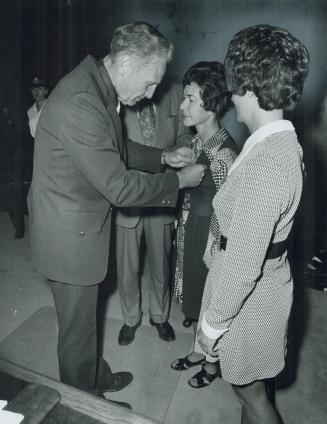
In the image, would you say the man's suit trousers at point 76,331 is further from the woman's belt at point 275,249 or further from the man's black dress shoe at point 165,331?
the woman's belt at point 275,249

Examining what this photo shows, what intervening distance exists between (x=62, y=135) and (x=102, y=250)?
0.64 m

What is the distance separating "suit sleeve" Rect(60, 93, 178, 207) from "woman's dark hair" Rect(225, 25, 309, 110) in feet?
2.17

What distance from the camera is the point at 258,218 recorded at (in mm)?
1187

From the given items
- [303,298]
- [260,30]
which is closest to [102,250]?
[260,30]

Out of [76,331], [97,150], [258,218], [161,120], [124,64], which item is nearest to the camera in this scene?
[258,218]

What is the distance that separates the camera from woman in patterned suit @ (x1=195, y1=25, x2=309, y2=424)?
1197mm

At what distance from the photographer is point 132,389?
7.92 feet

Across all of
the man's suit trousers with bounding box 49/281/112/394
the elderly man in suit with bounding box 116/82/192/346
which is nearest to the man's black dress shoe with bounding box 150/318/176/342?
the elderly man in suit with bounding box 116/82/192/346

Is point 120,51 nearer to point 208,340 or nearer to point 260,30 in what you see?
point 260,30

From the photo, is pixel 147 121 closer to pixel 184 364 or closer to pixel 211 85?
pixel 211 85

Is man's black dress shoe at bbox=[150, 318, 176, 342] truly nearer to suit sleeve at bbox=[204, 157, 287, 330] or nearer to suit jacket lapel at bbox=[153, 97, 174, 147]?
suit jacket lapel at bbox=[153, 97, 174, 147]

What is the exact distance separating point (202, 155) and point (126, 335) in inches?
62.2

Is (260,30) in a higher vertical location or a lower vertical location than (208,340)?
higher

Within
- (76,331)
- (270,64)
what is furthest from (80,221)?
(270,64)
